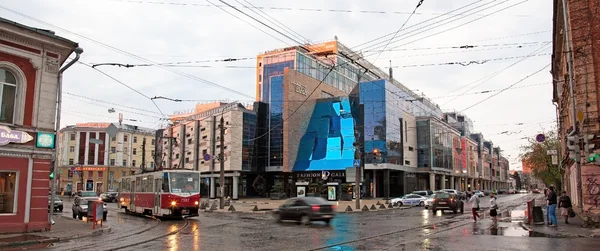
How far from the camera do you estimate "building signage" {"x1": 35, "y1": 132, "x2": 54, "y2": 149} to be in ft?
59.5

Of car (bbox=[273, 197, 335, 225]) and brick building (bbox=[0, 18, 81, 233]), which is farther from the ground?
brick building (bbox=[0, 18, 81, 233])

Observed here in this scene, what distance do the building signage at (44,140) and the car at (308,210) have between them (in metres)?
11.5

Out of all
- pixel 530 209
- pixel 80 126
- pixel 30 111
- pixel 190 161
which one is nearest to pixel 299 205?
pixel 530 209

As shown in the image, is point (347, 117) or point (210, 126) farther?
point (210, 126)

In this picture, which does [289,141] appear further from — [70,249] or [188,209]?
[70,249]

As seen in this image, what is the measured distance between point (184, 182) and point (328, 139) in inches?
1733

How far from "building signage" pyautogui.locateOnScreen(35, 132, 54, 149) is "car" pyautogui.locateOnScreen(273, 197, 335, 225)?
1148cm

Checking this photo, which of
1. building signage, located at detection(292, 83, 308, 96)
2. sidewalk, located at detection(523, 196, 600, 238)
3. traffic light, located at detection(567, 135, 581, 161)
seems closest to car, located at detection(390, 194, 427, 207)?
sidewalk, located at detection(523, 196, 600, 238)

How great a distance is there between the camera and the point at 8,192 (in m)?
17.4

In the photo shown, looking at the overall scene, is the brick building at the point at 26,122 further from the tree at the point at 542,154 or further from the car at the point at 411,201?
the tree at the point at 542,154

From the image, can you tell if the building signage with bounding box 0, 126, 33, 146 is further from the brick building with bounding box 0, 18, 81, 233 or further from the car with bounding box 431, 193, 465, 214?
the car with bounding box 431, 193, 465, 214

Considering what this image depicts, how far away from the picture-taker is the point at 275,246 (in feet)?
43.8

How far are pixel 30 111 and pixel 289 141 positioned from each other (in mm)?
53312

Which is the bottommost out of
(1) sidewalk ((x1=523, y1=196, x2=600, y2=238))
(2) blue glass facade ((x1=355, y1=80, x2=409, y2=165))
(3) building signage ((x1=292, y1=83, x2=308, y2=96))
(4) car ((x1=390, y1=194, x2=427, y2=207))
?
(4) car ((x1=390, y1=194, x2=427, y2=207))
